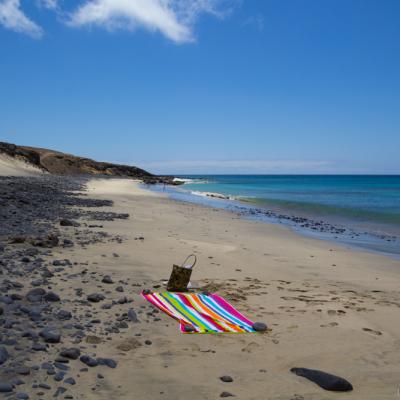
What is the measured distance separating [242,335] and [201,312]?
851mm

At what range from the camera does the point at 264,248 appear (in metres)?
11.5

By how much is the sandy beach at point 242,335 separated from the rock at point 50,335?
0.10 metres

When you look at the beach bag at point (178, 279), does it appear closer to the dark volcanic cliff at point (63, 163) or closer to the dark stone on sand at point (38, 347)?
the dark stone on sand at point (38, 347)

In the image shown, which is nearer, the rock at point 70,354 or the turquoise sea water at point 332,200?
the rock at point 70,354

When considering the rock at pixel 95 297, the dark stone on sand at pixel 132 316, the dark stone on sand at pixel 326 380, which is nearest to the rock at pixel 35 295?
the rock at pixel 95 297

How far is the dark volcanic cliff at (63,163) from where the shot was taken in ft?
191

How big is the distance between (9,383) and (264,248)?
888 cm

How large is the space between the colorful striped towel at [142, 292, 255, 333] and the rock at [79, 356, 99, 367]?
1.30 meters

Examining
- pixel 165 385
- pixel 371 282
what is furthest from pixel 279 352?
pixel 371 282

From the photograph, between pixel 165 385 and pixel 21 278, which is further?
pixel 21 278

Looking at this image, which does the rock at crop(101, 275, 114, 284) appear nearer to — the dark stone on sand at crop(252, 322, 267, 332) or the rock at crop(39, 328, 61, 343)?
the rock at crop(39, 328, 61, 343)

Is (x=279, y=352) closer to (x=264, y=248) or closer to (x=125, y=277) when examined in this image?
(x=125, y=277)

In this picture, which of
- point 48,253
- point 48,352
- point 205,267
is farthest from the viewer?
point 205,267

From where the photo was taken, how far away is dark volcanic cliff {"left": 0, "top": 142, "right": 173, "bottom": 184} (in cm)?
5828
